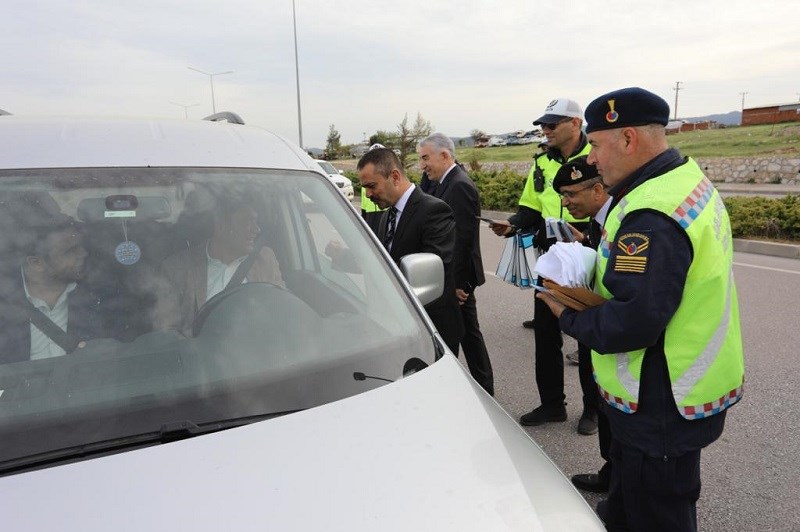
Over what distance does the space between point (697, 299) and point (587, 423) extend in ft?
6.92

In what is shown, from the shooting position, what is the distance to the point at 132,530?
3.86 ft

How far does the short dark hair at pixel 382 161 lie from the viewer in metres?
3.52

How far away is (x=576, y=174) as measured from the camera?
10.1ft

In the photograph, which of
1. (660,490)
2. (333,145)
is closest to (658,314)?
(660,490)

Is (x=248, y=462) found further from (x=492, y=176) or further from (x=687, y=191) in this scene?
(x=492, y=176)

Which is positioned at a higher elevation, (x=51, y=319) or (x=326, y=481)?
(x=51, y=319)

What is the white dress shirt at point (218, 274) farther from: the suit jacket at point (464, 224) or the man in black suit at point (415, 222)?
the suit jacket at point (464, 224)

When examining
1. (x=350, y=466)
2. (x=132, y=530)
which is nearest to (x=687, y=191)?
(x=350, y=466)

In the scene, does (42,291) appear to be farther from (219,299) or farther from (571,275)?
(571,275)

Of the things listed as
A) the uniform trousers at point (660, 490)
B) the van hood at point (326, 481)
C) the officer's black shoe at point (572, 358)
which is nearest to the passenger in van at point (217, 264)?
the van hood at point (326, 481)

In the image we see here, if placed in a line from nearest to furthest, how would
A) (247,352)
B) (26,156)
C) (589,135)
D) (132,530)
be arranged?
(132,530) → (247,352) → (26,156) → (589,135)

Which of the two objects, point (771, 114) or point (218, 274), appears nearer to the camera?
point (218, 274)

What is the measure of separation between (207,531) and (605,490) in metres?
2.53

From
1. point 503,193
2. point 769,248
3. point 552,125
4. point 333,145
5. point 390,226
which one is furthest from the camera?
point 333,145
